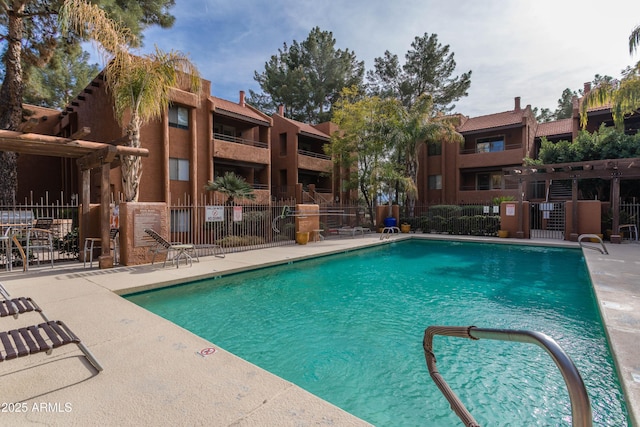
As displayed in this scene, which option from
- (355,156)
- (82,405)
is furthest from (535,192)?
(82,405)

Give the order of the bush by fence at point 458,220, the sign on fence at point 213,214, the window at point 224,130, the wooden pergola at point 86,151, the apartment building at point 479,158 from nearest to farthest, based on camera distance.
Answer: the wooden pergola at point 86,151
the sign on fence at point 213,214
the bush by fence at point 458,220
the window at point 224,130
the apartment building at point 479,158

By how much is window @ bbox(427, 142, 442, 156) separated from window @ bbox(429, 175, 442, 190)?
199 centimetres

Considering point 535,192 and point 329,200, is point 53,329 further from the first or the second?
point 535,192

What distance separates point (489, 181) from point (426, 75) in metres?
12.4

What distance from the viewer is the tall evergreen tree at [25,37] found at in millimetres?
11445

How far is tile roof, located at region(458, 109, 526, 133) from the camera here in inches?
992

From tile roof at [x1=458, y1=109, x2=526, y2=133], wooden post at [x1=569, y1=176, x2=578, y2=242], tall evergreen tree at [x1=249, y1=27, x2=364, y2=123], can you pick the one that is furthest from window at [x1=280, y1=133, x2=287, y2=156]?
wooden post at [x1=569, y1=176, x2=578, y2=242]

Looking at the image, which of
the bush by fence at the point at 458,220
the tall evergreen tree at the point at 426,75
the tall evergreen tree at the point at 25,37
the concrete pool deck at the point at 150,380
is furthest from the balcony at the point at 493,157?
the tall evergreen tree at the point at 25,37

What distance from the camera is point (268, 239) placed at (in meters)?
15.6

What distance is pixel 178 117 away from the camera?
698 inches

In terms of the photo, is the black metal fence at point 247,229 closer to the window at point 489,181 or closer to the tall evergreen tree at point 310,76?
the window at point 489,181

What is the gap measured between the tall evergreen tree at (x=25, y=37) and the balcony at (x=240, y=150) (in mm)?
6428

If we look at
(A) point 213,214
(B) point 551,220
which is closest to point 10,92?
(A) point 213,214

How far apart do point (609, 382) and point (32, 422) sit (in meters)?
5.86
